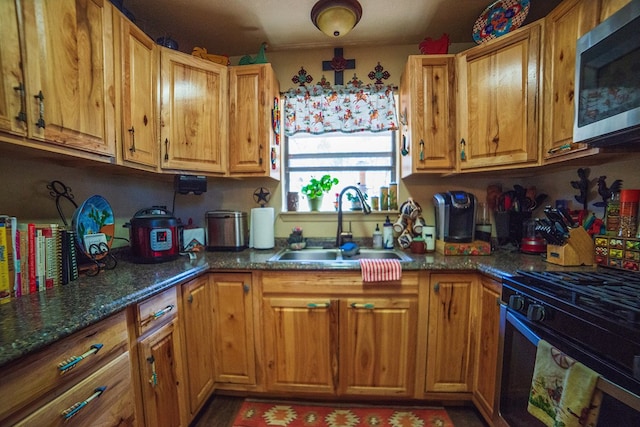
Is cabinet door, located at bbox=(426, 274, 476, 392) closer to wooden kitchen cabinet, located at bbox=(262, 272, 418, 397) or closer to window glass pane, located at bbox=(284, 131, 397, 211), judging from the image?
wooden kitchen cabinet, located at bbox=(262, 272, 418, 397)

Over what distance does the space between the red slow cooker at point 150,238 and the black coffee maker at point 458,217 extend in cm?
168

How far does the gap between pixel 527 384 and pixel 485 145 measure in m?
1.21

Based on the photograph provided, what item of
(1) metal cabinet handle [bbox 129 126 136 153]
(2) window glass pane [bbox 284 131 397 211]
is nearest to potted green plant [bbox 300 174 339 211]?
(2) window glass pane [bbox 284 131 397 211]

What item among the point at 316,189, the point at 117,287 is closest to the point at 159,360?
the point at 117,287

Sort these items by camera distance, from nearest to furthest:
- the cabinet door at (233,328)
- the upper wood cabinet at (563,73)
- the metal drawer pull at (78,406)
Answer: the metal drawer pull at (78,406)
the upper wood cabinet at (563,73)
the cabinet door at (233,328)

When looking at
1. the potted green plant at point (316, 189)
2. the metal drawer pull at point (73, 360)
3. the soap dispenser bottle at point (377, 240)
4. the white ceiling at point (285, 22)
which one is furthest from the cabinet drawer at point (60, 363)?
the white ceiling at point (285, 22)

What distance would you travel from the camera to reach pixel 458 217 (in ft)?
5.34

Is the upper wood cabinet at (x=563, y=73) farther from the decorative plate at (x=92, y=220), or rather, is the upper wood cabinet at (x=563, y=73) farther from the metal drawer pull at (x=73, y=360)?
the decorative plate at (x=92, y=220)

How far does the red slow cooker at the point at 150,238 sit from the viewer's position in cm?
137

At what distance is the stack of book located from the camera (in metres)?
0.87

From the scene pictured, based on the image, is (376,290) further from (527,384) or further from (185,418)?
(185,418)

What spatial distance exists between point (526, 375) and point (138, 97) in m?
2.17

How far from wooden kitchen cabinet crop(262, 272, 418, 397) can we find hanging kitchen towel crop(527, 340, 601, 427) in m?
0.61

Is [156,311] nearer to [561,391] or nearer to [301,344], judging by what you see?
[301,344]
